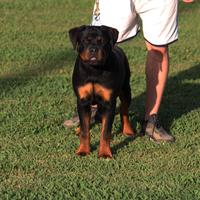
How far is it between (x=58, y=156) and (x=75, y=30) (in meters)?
1.04

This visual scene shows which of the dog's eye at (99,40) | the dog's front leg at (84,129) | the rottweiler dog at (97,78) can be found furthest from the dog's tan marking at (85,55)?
the dog's front leg at (84,129)

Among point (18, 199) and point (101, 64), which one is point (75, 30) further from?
point (18, 199)

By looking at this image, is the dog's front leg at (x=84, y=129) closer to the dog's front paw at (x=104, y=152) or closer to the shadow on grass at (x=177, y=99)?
the dog's front paw at (x=104, y=152)

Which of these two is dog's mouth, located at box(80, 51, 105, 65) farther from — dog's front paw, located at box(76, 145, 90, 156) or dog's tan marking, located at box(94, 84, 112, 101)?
dog's front paw, located at box(76, 145, 90, 156)

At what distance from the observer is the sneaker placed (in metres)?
6.04

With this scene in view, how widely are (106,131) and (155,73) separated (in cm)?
101

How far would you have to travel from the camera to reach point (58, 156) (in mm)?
5516

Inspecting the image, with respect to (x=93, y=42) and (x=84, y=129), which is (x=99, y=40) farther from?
(x=84, y=129)

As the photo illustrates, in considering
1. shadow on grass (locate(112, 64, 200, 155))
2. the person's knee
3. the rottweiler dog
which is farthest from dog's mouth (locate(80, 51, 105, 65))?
the person's knee

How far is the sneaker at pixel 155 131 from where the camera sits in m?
6.04

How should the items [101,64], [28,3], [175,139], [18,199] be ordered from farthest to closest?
[28,3] < [175,139] < [101,64] < [18,199]

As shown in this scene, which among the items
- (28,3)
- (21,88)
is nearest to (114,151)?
(21,88)

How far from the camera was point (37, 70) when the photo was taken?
29.6ft

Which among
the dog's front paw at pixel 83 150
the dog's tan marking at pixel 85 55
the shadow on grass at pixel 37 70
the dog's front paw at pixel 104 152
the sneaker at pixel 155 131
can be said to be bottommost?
the shadow on grass at pixel 37 70
